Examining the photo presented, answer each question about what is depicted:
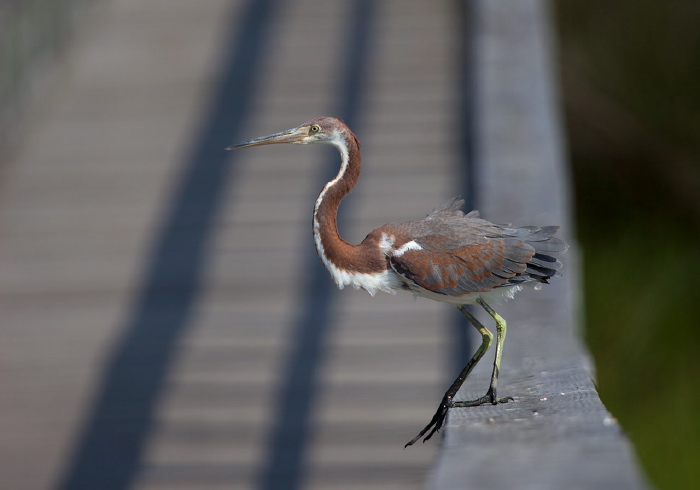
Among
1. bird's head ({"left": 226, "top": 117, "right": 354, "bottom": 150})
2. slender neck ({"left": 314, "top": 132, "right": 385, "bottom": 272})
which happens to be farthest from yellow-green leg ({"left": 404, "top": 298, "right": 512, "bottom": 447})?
bird's head ({"left": 226, "top": 117, "right": 354, "bottom": 150})

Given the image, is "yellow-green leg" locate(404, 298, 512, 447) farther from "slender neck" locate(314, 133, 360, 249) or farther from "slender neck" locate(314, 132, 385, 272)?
"slender neck" locate(314, 133, 360, 249)

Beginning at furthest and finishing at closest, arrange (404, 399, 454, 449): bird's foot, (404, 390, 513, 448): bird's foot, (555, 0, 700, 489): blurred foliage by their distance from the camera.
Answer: (555, 0, 700, 489): blurred foliage, (404, 399, 454, 449): bird's foot, (404, 390, 513, 448): bird's foot

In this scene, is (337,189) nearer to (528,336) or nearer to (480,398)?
(480,398)

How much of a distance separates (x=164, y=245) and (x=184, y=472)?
1778 millimetres

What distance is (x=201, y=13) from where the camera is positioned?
803cm

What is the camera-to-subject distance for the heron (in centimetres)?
214

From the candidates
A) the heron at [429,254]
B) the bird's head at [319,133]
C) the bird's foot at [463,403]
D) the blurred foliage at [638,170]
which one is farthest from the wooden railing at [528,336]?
the blurred foliage at [638,170]

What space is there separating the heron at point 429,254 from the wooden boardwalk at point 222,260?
0.33 meters

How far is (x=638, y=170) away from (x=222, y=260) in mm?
3413

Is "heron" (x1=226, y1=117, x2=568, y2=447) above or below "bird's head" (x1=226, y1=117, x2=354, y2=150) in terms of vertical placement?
below

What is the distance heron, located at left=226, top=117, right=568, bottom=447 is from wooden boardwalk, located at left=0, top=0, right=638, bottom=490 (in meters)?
0.33

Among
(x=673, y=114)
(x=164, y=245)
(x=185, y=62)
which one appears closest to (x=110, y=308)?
(x=164, y=245)

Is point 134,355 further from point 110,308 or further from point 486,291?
point 486,291

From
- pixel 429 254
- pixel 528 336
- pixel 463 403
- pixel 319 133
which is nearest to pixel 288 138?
pixel 319 133
